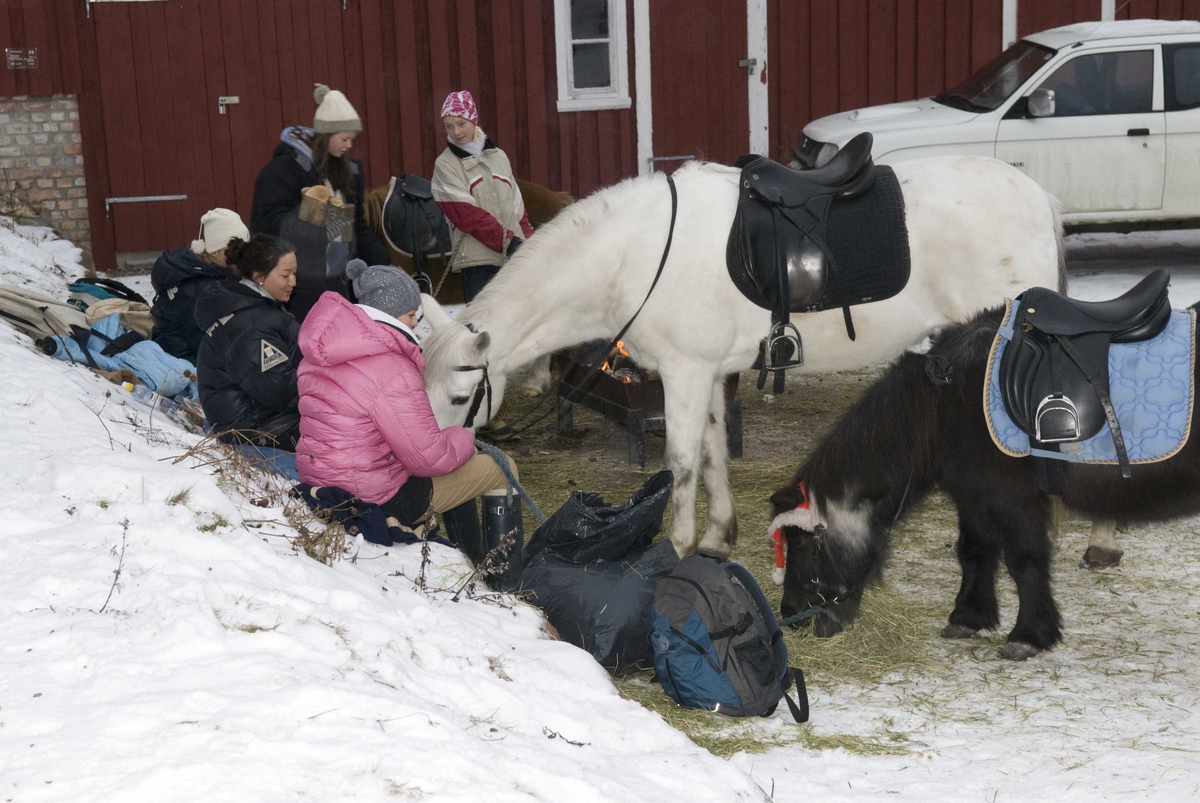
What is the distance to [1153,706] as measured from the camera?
146 inches

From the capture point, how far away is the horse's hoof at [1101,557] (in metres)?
4.94

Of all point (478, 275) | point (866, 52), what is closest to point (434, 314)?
point (478, 275)

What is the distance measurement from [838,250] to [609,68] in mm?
6962

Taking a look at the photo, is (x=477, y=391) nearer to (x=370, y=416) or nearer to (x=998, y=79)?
(x=370, y=416)

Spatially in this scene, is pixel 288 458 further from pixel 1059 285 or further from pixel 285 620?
pixel 1059 285

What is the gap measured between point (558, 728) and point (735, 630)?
77 cm

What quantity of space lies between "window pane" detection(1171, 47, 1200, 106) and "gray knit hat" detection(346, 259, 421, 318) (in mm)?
7928

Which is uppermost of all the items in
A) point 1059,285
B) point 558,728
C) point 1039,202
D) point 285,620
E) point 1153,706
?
point 1039,202

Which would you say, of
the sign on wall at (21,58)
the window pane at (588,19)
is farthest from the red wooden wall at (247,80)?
the window pane at (588,19)

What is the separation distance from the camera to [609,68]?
11.3 metres

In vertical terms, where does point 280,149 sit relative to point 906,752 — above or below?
above

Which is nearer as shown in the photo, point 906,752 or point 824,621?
point 906,752

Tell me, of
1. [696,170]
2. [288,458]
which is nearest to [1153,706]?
[696,170]

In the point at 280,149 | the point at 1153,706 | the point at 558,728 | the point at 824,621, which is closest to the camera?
the point at 558,728
